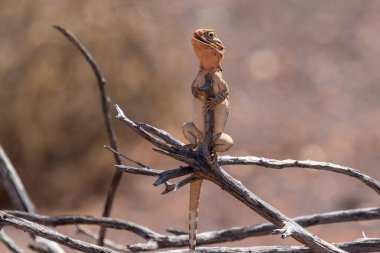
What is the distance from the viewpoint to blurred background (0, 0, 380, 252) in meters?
7.73

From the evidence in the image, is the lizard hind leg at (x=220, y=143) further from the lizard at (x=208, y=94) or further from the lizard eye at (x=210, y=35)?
the lizard eye at (x=210, y=35)

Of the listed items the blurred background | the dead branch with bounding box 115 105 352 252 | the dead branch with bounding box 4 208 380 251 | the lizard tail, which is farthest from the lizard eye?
the blurred background

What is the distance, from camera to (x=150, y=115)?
8.77 meters

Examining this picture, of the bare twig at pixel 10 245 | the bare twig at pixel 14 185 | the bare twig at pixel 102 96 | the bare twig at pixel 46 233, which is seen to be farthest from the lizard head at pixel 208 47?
the bare twig at pixel 14 185

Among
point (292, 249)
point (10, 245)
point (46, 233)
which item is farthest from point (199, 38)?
point (10, 245)

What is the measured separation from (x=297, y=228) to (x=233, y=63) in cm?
787

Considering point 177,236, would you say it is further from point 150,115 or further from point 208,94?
point 150,115

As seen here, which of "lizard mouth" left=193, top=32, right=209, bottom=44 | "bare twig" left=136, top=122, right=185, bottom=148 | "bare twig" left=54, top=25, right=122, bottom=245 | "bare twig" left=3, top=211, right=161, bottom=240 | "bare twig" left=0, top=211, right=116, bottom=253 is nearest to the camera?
"lizard mouth" left=193, top=32, right=209, bottom=44

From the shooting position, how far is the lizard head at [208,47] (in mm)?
1786

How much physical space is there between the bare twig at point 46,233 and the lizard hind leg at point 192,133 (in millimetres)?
514

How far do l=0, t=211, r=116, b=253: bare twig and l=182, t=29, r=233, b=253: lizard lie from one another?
0.53 metres

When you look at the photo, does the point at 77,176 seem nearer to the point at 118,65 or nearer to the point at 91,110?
the point at 91,110

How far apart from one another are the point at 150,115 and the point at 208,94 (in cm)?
697

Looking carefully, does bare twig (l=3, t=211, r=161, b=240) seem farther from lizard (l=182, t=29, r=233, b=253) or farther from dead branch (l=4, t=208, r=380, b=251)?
lizard (l=182, t=29, r=233, b=253)
